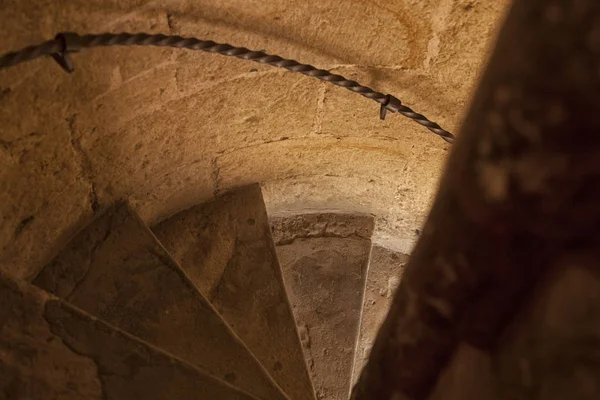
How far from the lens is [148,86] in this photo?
6.35ft

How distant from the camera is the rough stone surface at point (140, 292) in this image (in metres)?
1.92

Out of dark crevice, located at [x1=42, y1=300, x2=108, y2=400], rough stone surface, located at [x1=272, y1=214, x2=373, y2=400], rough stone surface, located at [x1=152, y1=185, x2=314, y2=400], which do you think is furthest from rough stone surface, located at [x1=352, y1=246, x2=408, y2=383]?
dark crevice, located at [x1=42, y1=300, x2=108, y2=400]

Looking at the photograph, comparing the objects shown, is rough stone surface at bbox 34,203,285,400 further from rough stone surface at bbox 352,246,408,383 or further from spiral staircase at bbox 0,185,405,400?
rough stone surface at bbox 352,246,408,383

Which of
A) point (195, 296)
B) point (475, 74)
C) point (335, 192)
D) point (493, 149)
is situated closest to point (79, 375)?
point (195, 296)

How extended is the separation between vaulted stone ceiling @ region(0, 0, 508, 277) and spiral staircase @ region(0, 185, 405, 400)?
0.12 metres

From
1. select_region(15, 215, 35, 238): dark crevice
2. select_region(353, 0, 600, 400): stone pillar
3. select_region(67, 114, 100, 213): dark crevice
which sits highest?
select_region(67, 114, 100, 213): dark crevice

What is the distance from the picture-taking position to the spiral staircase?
55.5 inches

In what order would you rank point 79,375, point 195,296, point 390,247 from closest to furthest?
point 79,375, point 195,296, point 390,247

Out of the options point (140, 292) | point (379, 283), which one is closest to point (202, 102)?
point (140, 292)

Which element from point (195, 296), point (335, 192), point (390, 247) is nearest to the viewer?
point (195, 296)

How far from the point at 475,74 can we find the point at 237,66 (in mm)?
816

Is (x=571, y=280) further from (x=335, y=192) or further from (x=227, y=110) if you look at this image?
(x=335, y=192)

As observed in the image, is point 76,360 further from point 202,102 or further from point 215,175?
point 215,175

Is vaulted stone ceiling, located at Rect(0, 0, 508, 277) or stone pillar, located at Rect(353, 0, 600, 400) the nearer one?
stone pillar, located at Rect(353, 0, 600, 400)
